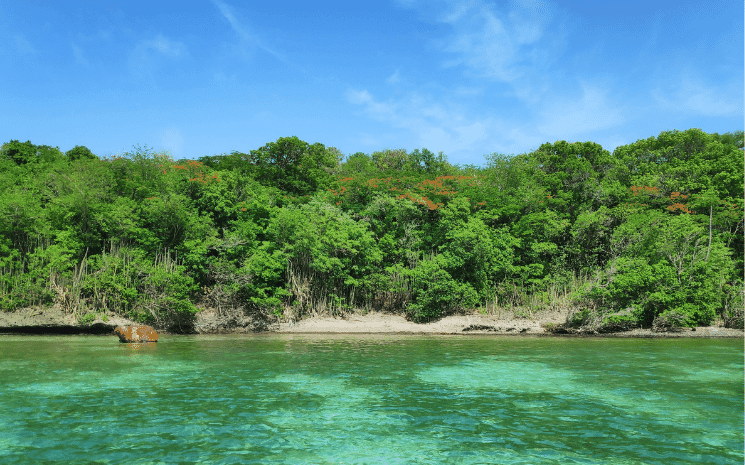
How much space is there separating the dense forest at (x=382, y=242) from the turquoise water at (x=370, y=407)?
417 inches

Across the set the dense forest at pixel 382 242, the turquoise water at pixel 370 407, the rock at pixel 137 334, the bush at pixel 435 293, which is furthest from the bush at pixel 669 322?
the rock at pixel 137 334

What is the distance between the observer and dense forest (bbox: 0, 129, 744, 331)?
29.1 meters

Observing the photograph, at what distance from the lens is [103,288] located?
29.8 meters

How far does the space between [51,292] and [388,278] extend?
20805 mm

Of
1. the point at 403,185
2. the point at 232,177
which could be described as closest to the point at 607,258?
the point at 403,185

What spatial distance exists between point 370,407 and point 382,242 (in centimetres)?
2476

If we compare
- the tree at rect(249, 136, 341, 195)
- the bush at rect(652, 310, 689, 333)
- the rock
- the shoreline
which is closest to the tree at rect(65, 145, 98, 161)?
the tree at rect(249, 136, 341, 195)

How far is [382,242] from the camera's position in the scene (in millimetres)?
34906

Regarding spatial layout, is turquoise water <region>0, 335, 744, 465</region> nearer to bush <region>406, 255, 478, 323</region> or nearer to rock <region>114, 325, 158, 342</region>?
rock <region>114, 325, 158, 342</region>

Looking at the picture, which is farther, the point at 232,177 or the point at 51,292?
the point at 232,177

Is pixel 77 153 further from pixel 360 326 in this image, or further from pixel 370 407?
pixel 370 407

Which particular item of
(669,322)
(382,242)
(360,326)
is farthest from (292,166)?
(669,322)

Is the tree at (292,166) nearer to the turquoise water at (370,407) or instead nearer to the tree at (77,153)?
the tree at (77,153)

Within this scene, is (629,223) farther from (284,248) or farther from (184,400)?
(184,400)
